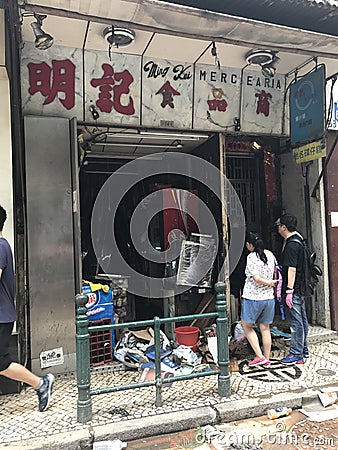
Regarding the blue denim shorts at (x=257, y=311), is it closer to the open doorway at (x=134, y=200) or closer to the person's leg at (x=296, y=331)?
the person's leg at (x=296, y=331)

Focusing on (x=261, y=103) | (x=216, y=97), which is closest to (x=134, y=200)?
(x=216, y=97)

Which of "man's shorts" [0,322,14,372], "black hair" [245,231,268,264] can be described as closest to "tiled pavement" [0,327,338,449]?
"man's shorts" [0,322,14,372]

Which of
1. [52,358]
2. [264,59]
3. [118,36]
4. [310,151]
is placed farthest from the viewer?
[310,151]

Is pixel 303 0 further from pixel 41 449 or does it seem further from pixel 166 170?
pixel 41 449

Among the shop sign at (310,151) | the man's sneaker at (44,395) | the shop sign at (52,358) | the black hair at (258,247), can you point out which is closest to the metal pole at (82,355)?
the man's sneaker at (44,395)

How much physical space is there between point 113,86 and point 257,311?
3.52 m

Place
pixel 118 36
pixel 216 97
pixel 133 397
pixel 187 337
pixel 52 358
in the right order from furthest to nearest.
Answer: pixel 216 97
pixel 187 337
pixel 52 358
pixel 118 36
pixel 133 397

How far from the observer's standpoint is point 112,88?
5.34 meters

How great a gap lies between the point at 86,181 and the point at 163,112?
2.32 metres

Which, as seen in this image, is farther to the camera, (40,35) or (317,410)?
(40,35)

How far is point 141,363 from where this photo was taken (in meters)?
5.06

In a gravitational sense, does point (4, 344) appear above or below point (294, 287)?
below

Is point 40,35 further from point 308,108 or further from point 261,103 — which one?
point 308,108

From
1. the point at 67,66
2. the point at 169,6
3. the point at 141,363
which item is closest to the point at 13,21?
the point at 67,66
